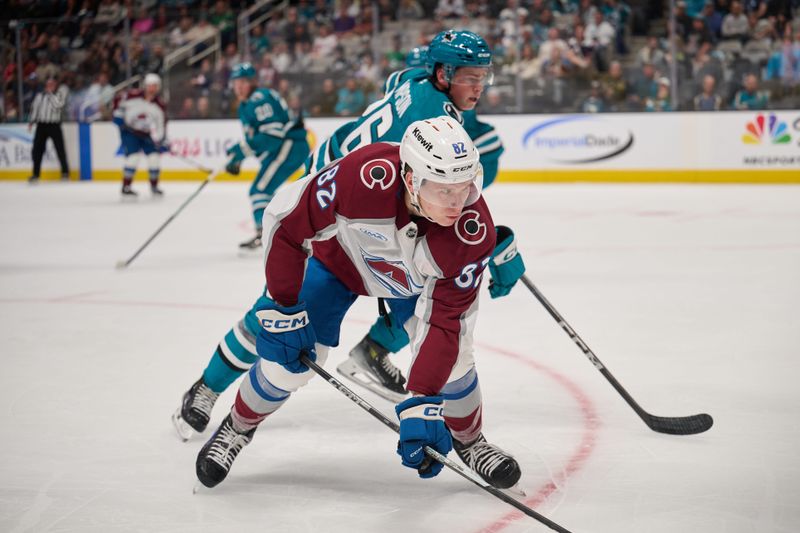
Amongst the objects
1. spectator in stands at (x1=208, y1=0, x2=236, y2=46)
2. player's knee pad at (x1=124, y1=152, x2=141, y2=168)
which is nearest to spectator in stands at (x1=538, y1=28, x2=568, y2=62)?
spectator in stands at (x1=208, y1=0, x2=236, y2=46)

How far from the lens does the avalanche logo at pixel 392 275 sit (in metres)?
2.47

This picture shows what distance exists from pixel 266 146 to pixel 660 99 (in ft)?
19.9

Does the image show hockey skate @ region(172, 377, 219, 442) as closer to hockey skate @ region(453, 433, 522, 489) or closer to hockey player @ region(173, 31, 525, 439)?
hockey player @ region(173, 31, 525, 439)

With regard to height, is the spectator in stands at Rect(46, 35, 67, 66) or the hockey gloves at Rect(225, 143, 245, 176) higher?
the spectator in stands at Rect(46, 35, 67, 66)

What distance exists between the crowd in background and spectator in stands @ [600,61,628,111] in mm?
16

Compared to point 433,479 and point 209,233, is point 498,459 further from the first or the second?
point 209,233

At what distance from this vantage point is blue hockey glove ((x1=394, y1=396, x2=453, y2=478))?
2150 mm

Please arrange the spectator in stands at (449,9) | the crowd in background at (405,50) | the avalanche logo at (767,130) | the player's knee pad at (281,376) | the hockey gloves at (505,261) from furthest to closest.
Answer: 1. the spectator in stands at (449,9)
2. the crowd in background at (405,50)
3. the avalanche logo at (767,130)
4. the hockey gloves at (505,261)
5. the player's knee pad at (281,376)

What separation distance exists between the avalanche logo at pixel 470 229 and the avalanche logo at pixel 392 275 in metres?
0.24

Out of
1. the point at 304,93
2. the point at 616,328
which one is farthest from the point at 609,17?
the point at 616,328

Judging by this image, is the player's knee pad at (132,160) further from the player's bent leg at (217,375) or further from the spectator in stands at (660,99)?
the player's bent leg at (217,375)

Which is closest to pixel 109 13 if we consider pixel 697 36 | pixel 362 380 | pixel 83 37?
pixel 83 37

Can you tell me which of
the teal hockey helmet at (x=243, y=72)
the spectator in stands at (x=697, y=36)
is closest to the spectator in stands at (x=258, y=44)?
the spectator in stands at (x=697, y=36)

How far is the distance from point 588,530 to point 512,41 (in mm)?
10502
